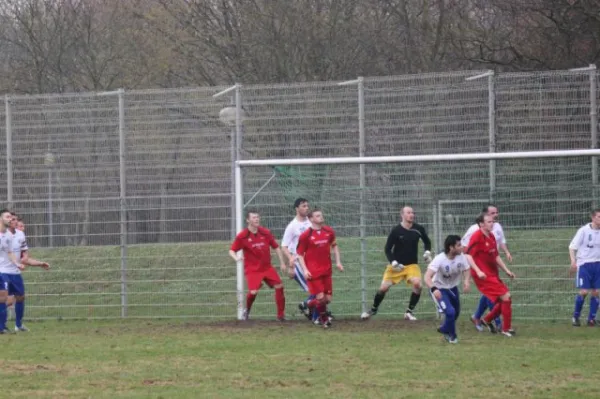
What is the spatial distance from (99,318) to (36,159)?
3060 mm

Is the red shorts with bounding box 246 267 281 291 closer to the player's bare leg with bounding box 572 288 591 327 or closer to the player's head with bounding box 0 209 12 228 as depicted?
the player's head with bounding box 0 209 12 228

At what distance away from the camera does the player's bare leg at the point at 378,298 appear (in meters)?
Result: 16.9

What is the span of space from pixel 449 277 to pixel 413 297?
2.63 meters

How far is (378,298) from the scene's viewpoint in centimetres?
1714

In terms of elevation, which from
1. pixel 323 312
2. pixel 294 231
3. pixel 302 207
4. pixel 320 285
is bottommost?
pixel 323 312

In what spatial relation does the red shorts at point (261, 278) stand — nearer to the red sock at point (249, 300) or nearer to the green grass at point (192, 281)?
the red sock at point (249, 300)

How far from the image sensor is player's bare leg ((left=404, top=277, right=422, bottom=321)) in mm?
16641

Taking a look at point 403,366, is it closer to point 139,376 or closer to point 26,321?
point 139,376

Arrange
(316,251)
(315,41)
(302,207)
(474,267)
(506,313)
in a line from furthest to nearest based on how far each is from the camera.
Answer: (315,41)
(302,207)
(316,251)
(506,313)
(474,267)

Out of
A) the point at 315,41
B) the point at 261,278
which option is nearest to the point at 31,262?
the point at 261,278

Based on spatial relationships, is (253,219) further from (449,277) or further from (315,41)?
(315,41)

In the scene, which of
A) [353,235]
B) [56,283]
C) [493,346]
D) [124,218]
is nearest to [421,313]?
[353,235]

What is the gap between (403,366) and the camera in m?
12.0

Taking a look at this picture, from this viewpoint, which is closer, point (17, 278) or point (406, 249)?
point (406, 249)
